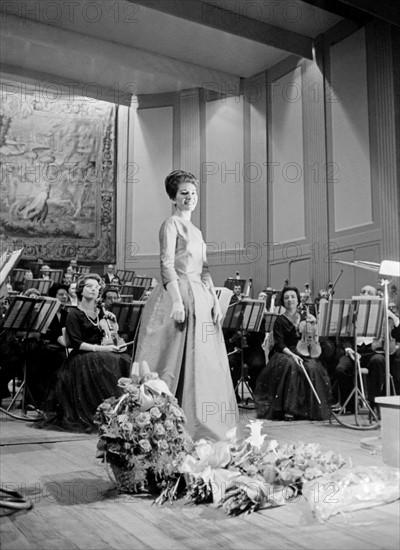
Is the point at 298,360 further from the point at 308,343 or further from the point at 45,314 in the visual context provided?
the point at 45,314

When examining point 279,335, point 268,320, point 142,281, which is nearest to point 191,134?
point 142,281

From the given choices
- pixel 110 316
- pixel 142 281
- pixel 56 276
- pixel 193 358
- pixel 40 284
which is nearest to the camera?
pixel 193 358

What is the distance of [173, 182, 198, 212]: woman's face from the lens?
3172 mm

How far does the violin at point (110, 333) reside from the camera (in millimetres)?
4395

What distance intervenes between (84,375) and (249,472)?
211cm

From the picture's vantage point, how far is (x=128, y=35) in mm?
9852

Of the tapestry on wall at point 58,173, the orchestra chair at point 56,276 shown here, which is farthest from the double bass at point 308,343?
the tapestry on wall at point 58,173

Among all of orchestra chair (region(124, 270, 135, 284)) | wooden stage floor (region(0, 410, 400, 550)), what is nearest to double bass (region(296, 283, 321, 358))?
wooden stage floor (region(0, 410, 400, 550))

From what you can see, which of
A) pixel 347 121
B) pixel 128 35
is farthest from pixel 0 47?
pixel 347 121

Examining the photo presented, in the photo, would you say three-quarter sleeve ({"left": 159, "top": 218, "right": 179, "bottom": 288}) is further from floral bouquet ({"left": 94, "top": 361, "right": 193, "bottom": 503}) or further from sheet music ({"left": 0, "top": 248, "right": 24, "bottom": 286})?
sheet music ({"left": 0, "top": 248, "right": 24, "bottom": 286})

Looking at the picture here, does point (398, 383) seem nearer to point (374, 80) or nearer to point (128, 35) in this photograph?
point (374, 80)

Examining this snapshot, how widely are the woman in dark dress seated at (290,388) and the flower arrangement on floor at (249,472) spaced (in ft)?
6.96

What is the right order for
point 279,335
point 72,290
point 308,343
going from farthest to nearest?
1. point 72,290
2. point 279,335
3. point 308,343

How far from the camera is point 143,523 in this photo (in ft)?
6.70
